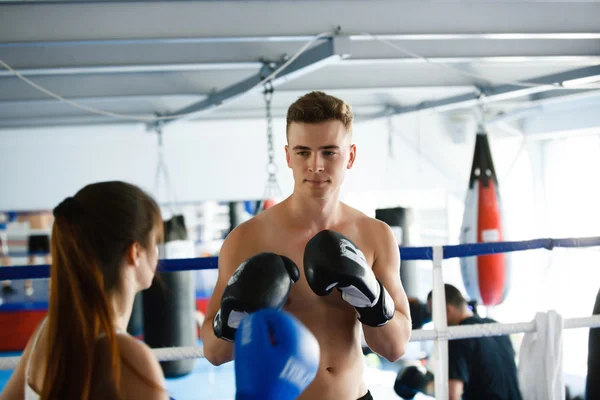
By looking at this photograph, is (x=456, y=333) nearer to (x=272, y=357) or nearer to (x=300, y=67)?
(x=272, y=357)

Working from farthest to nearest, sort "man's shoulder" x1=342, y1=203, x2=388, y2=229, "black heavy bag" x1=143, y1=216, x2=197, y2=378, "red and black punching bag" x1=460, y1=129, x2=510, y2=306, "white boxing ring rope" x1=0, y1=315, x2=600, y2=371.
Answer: "black heavy bag" x1=143, y1=216, x2=197, y2=378 < "red and black punching bag" x1=460, y1=129, x2=510, y2=306 < "white boxing ring rope" x1=0, y1=315, x2=600, y2=371 < "man's shoulder" x1=342, y1=203, x2=388, y2=229

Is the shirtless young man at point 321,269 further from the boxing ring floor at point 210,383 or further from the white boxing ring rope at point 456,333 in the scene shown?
the boxing ring floor at point 210,383

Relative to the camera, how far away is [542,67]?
196 inches

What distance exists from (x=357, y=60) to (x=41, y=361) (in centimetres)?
280

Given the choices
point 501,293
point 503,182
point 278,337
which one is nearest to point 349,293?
point 278,337

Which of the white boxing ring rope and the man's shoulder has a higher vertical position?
the man's shoulder

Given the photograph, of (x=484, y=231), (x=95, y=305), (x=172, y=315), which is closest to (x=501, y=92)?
(x=484, y=231)

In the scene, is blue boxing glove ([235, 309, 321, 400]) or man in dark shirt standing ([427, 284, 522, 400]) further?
man in dark shirt standing ([427, 284, 522, 400])

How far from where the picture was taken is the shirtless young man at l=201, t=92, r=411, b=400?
1.32 metres

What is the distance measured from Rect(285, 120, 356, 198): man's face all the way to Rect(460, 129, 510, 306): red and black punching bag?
3.58 metres

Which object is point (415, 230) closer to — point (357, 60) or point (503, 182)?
point (503, 182)

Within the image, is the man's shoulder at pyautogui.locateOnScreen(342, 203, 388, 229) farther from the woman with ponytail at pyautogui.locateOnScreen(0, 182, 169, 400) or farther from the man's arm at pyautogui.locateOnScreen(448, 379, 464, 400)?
the man's arm at pyautogui.locateOnScreen(448, 379, 464, 400)

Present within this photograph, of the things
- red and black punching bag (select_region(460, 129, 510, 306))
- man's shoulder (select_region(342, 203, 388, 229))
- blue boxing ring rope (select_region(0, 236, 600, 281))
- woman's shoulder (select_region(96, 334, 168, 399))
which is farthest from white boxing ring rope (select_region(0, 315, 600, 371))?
red and black punching bag (select_region(460, 129, 510, 306))

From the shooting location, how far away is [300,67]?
10.6 feet
